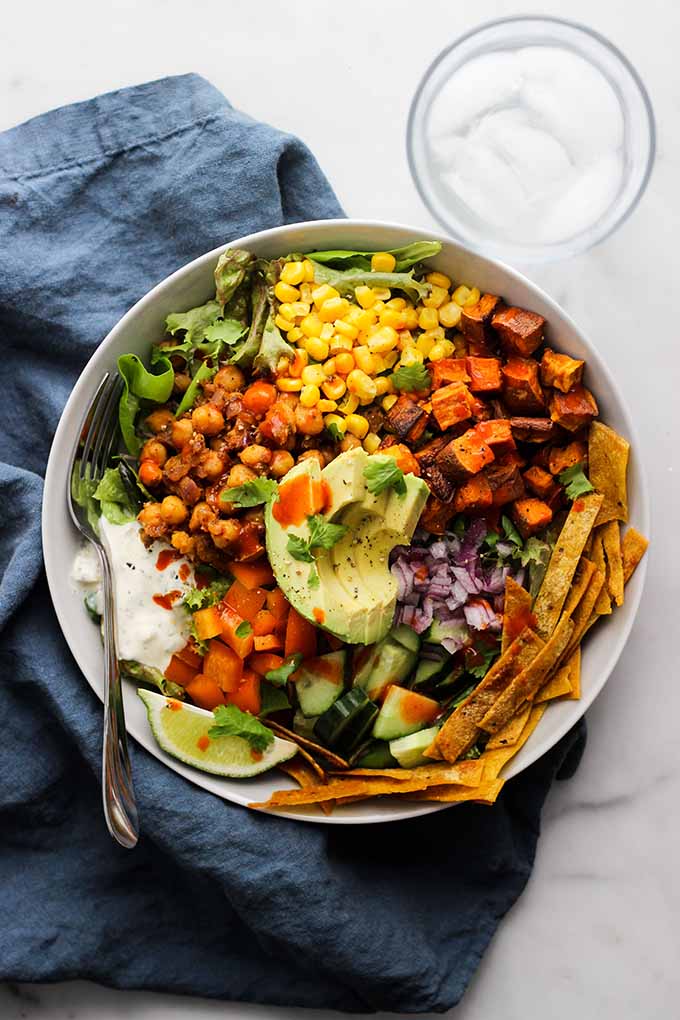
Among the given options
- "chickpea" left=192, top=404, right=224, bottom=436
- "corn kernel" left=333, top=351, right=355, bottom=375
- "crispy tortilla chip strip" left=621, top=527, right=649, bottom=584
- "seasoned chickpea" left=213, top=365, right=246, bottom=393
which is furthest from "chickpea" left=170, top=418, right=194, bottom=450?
"crispy tortilla chip strip" left=621, top=527, right=649, bottom=584

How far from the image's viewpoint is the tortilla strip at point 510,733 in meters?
3.21

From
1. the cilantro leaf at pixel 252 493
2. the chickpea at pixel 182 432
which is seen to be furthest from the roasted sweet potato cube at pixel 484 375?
the chickpea at pixel 182 432

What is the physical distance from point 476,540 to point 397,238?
3.19 feet

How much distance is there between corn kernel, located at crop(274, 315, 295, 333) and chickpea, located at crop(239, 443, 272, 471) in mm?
396

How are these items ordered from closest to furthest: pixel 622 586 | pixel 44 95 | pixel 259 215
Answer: pixel 622 586 → pixel 259 215 → pixel 44 95

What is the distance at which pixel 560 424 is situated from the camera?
329cm

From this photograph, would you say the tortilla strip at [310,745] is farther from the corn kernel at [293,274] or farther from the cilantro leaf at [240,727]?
the corn kernel at [293,274]

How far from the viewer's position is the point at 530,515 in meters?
3.30

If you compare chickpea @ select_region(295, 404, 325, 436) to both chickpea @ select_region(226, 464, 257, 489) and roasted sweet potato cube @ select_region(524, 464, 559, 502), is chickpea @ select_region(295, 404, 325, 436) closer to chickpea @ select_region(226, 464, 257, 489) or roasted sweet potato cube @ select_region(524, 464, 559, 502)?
chickpea @ select_region(226, 464, 257, 489)

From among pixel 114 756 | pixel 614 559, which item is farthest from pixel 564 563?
pixel 114 756

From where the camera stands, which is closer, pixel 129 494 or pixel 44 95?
pixel 129 494

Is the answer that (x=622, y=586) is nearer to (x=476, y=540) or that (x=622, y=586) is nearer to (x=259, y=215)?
(x=476, y=540)

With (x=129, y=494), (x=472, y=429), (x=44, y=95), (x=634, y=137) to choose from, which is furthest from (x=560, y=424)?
(x=44, y=95)

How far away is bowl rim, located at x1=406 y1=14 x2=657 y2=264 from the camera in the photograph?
353cm
